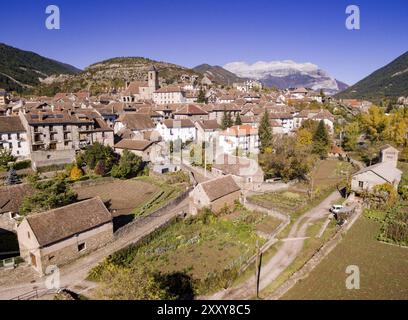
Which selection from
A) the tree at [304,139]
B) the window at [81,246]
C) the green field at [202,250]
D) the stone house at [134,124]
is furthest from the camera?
the stone house at [134,124]

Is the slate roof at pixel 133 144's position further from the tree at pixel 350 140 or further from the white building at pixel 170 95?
the white building at pixel 170 95

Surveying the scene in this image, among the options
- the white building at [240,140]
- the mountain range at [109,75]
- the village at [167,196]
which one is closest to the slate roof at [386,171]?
the village at [167,196]

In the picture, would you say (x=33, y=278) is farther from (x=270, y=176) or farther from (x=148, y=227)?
(x=270, y=176)

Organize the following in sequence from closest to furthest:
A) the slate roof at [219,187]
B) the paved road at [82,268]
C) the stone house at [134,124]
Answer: the paved road at [82,268]
the slate roof at [219,187]
the stone house at [134,124]

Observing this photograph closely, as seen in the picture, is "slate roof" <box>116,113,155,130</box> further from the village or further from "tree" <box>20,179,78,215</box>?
"tree" <box>20,179,78,215</box>

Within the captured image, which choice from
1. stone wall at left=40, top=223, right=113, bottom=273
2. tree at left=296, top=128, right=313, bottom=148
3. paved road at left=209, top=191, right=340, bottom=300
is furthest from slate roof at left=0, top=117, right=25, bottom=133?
tree at left=296, top=128, right=313, bottom=148

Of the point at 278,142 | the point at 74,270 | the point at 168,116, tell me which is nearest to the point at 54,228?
the point at 74,270

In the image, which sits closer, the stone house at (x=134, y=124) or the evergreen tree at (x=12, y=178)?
the evergreen tree at (x=12, y=178)
